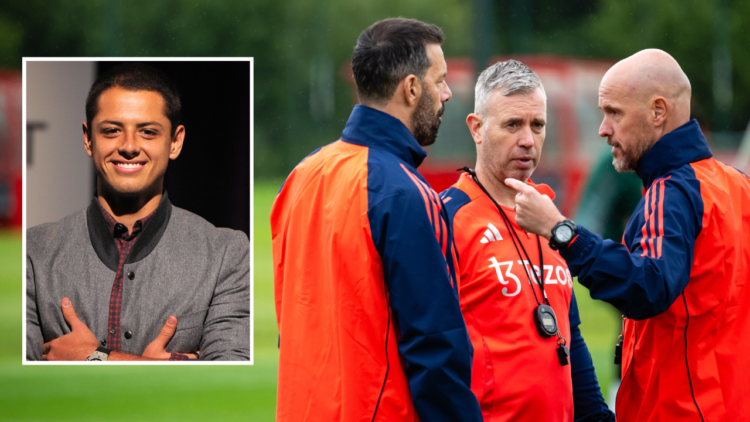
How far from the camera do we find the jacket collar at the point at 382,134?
230 cm

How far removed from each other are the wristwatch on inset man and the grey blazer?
0.15ft

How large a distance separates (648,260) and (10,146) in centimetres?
1492

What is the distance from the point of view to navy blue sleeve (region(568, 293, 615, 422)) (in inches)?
116

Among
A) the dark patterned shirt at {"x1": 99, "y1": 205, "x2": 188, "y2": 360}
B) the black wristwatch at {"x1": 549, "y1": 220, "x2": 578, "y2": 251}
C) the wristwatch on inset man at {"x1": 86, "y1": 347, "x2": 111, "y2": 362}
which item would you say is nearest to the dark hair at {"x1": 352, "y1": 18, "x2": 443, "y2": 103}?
the black wristwatch at {"x1": 549, "y1": 220, "x2": 578, "y2": 251}

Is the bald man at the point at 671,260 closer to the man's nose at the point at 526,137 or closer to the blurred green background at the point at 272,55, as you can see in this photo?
the man's nose at the point at 526,137

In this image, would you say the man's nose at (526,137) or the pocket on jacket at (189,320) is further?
the pocket on jacket at (189,320)

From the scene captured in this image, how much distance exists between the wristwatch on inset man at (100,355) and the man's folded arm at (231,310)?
0.36 m

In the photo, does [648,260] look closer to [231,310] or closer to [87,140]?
[231,310]

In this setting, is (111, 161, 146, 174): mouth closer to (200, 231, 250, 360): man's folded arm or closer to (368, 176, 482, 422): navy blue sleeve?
(200, 231, 250, 360): man's folded arm

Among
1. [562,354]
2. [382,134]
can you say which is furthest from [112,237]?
[562,354]

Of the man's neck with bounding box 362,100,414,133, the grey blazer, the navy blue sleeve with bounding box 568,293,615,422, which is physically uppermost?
the man's neck with bounding box 362,100,414,133

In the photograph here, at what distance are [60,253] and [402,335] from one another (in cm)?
166

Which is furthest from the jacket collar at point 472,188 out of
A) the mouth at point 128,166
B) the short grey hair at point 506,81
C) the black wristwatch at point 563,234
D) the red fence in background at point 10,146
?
the red fence in background at point 10,146

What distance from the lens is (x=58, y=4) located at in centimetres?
1373
